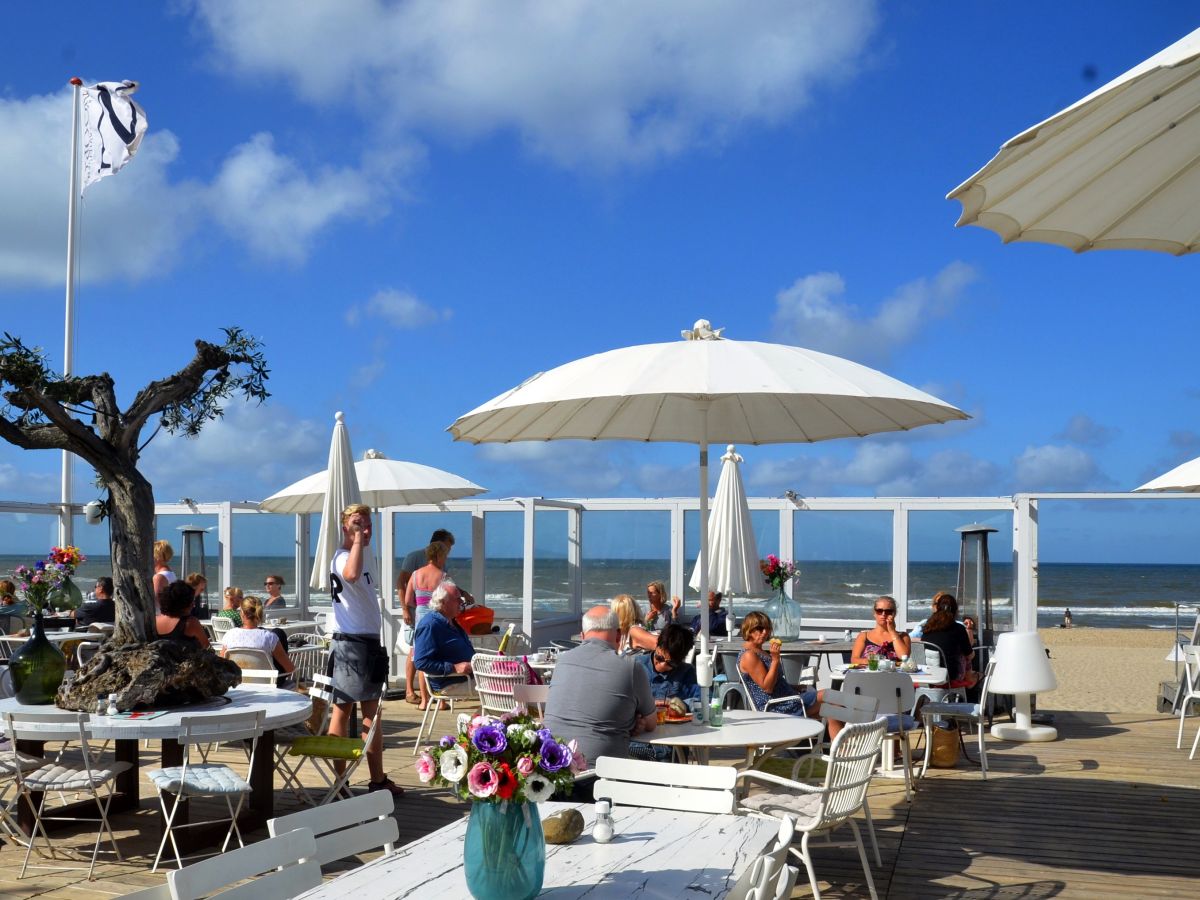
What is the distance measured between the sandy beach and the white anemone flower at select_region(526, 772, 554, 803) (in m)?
10.2

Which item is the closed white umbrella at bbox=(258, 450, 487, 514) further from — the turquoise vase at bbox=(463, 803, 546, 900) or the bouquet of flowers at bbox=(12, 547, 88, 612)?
the turquoise vase at bbox=(463, 803, 546, 900)

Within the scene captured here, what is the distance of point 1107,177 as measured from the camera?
119 inches

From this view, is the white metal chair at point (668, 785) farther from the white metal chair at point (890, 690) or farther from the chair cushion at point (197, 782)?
the white metal chair at point (890, 690)

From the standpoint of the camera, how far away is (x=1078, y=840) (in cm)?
611

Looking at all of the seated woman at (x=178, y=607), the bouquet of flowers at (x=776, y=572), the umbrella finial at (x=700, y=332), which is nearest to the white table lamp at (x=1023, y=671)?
the bouquet of flowers at (x=776, y=572)

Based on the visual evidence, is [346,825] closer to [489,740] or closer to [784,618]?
[489,740]

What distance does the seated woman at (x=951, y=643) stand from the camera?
897cm

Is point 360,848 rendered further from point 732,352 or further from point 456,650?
point 456,650

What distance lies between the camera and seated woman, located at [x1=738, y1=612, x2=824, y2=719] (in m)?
6.95

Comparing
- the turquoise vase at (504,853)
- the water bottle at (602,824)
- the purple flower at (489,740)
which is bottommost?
the water bottle at (602,824)

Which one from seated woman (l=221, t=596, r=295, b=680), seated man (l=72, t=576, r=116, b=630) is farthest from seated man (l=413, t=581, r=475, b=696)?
seated man (l=72, t=576, r=116, b=630)

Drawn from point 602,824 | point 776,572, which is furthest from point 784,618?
point 602,824

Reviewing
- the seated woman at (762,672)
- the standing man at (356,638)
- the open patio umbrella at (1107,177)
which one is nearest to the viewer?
the open patio umbrella at (1107,177)

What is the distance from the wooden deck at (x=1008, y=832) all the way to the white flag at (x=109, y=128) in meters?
12.2
